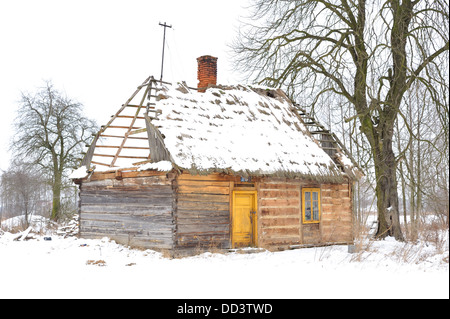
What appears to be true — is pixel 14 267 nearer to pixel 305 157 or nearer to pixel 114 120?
pixel 114 120

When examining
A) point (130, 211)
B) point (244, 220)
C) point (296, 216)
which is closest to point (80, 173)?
point (130, 211)

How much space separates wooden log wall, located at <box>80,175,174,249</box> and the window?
Answer: 538 centimetres

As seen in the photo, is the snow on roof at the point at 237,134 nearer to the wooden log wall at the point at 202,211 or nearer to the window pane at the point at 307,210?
the wooden log wall at the point at 202,211

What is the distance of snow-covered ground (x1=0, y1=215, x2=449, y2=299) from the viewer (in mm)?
7484

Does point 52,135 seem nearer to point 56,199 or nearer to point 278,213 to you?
point 56,199

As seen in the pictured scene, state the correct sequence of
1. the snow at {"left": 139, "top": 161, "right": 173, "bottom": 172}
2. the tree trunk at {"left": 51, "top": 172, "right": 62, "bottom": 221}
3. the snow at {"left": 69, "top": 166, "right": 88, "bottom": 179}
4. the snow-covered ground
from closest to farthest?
the snow-covered ground, the snow at {"left": 139, "top": 161, "right": 173, "bottom": 172}, the snow at {"left": 69, "top": 166, "right": 88, "bottom": 179}, the tree trunk at {"left": 51, "top": 172, "right": 62, "bottom": 221}

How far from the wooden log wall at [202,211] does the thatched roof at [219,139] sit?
2.71 feet

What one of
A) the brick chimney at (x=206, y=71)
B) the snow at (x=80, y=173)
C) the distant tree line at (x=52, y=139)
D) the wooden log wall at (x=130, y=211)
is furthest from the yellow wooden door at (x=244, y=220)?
the distant tree line at (x=52, y=139)

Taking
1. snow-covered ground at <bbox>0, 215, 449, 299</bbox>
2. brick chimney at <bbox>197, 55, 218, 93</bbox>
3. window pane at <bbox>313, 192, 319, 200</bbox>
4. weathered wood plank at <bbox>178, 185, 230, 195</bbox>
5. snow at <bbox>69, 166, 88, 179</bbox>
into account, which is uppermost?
brick chimney at <bbox>197, 55, 218, 93</bbox>

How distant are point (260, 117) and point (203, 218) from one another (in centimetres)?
503

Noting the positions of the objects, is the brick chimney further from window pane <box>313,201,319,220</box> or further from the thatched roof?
window pane <box>313,201,319,220</box>

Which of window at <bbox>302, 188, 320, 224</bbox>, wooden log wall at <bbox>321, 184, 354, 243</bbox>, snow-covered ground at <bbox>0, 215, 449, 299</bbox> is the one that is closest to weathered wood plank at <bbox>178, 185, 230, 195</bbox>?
snow-covered ground at <bbox>0, 215, 449, 299</bbox>

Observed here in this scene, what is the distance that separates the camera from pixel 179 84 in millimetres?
15094
